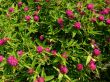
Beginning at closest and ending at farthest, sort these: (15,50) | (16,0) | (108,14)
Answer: (15,50), (108,14), (16,0)

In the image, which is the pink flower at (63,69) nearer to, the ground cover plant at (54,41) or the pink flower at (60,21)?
the ground cover plant at (54,41)

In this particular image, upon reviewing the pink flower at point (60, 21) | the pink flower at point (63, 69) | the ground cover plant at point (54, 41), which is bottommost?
the pink flower at point (63, 69)

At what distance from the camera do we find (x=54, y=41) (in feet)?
11.1

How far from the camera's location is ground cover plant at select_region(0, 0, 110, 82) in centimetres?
308

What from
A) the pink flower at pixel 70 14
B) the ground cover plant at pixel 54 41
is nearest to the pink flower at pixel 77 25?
the ground cover plant at pixel 54 41

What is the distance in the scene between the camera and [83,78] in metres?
3.46

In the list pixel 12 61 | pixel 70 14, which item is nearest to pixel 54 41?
pixel 70 14

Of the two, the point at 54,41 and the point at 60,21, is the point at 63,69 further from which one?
the point at 60,21

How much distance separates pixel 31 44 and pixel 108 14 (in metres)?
0.94

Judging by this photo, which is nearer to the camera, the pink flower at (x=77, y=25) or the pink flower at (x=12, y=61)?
the pink flower at (x=12, y=61)

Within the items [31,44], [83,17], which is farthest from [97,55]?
[31,44]

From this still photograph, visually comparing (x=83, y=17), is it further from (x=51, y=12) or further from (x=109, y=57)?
(x=109, y=57)

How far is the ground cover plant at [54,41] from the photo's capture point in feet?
10.1

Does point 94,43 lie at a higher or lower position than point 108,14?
lower
